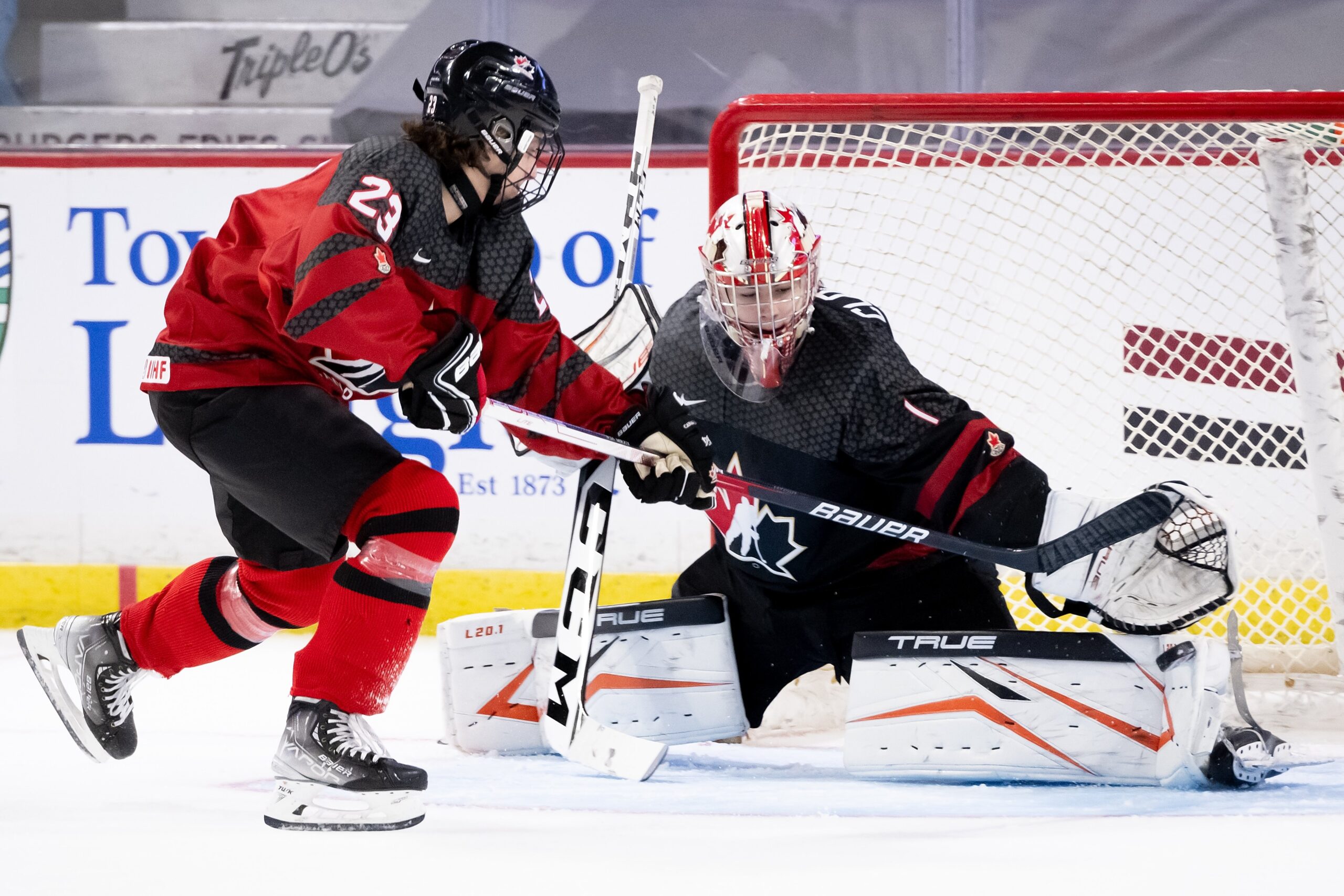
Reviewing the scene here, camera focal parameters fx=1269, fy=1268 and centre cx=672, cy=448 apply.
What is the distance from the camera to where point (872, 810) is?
5.75ft

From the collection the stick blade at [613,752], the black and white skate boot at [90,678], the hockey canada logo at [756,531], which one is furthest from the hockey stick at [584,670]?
the black and white skate boot at [90,678]

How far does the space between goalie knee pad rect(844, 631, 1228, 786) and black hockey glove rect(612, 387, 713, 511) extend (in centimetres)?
38

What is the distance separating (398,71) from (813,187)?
1738 mm

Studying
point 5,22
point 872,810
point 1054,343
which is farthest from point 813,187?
point 5,22

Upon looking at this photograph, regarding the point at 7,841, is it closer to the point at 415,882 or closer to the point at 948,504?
the point at 415,882

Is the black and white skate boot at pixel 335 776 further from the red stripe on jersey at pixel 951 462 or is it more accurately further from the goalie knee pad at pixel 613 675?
the red stripe on jersey at pixel 951 462

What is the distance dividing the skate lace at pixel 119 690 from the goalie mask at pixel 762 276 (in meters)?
1.07

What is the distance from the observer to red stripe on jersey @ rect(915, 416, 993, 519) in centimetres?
199

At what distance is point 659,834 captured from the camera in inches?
63.4

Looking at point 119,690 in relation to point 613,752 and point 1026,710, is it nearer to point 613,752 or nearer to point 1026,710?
point 613,752

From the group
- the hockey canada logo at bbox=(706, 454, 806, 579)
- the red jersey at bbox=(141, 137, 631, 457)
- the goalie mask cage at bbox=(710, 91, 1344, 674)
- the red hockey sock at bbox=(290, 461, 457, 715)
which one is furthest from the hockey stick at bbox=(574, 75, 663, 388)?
the red hockey sock at bbox=(290, 461, 457, 715)

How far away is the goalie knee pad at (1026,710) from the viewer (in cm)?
187

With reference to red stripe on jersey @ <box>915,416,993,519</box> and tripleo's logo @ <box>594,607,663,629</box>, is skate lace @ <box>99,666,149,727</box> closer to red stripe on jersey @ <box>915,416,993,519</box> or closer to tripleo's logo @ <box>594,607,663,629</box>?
tripleo's logo @ <box>594,607,663,629</box>

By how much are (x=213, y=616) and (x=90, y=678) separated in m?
0.21
